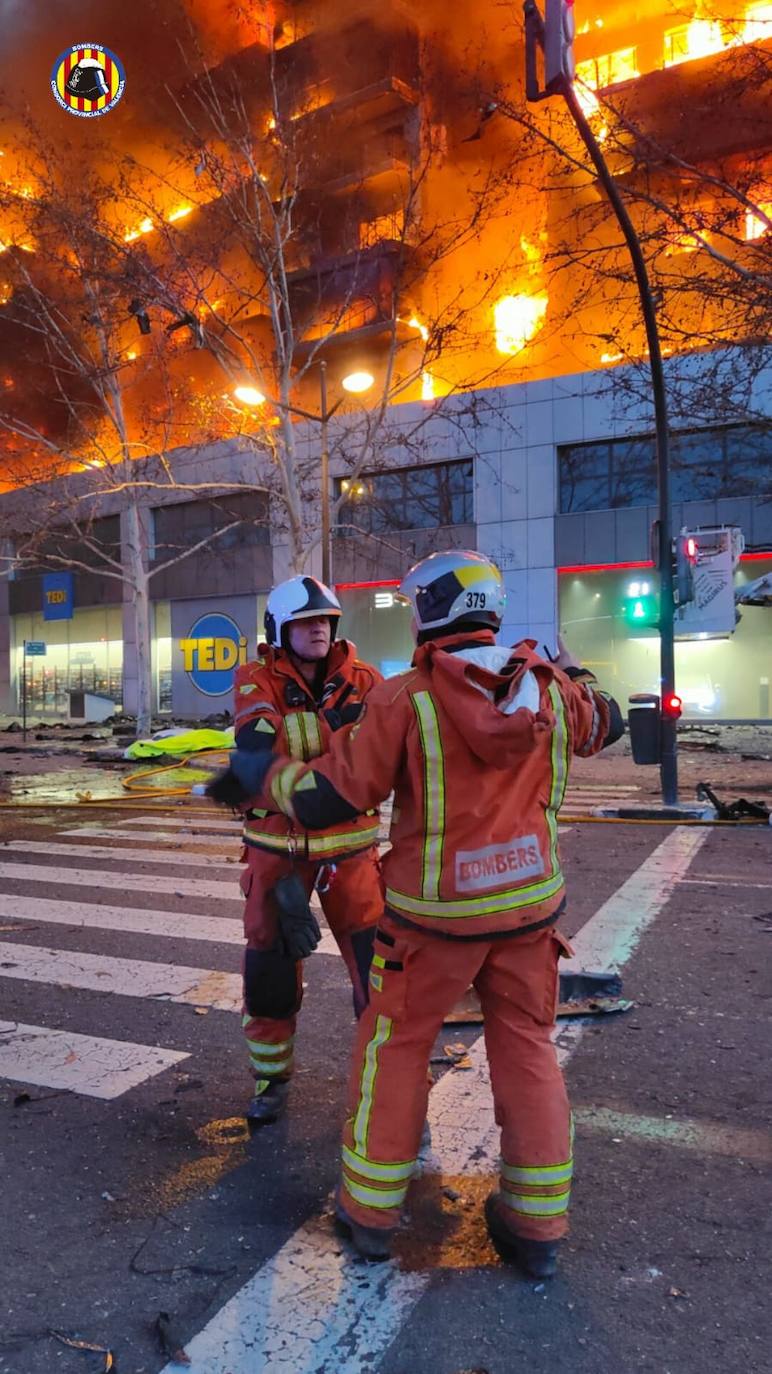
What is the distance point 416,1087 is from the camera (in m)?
2.40

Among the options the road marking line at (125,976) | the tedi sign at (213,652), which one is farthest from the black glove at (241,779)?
the tedi sign at (213,652)

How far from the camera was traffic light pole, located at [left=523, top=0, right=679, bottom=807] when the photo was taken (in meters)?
7.82

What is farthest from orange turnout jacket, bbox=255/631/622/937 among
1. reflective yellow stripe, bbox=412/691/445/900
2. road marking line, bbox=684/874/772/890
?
road marking line, bbox=684/874/772/890

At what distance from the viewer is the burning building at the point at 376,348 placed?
17359 millimetres

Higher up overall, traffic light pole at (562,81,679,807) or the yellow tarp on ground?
traffic light pole at (562,81,679,807)

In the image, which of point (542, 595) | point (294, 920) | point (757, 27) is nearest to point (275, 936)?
point (294, 920)

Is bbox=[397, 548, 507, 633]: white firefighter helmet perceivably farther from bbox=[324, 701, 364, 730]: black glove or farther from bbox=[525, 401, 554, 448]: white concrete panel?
bbox=[525, 401, 554, 448]: white concrete panel

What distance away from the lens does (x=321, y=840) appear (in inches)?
126

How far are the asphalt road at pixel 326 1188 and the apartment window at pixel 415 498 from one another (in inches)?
859

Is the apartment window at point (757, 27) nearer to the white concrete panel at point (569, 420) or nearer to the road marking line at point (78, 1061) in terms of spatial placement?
the white concrete panel at point (569, 420)

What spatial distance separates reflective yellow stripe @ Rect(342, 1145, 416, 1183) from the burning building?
10762 mm

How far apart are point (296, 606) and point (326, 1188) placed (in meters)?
1.91

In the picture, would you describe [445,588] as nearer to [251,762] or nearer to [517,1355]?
[251,762]

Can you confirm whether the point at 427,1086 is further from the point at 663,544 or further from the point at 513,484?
the point at 513,484
